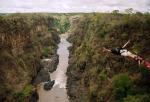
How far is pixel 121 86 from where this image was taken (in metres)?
31.7

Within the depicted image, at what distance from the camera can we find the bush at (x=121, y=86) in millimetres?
31344

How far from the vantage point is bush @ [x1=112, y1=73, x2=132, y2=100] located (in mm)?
31344

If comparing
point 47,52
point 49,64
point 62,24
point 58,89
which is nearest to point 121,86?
point 58,89

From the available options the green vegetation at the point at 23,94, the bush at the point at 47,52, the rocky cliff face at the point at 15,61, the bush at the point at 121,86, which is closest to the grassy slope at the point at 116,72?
the bush at the point at 121,86

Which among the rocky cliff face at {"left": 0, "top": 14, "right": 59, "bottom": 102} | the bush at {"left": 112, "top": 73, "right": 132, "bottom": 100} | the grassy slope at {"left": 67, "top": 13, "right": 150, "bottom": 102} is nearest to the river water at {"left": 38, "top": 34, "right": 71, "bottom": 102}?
the grassy slope at {"left": 67, "top": 13, "right": 150, "bottom": 102}

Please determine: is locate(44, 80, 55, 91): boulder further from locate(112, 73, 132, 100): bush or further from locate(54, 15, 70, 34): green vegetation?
locate(54, 15, 70, 34): green vegetation

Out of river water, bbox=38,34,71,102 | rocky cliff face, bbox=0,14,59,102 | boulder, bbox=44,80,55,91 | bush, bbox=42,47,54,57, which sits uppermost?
rocky cliff face, bbox=0,14,59,102

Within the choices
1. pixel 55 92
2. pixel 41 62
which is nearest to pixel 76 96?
pixel 55 92

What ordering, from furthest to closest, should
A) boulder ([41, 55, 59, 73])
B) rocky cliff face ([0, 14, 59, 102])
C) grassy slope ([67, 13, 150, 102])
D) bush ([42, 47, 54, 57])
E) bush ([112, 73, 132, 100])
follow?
1. bush ([42, 47, 54, 57])
2. boulder ([41, 55, 59, 73])
3. rocky cliff face ([0, 14, 59, 102])
4. bush ([112, 73, 132, 100])
5. grassy slope ([67, 13, 150, 102])

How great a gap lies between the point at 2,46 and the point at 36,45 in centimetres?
2153

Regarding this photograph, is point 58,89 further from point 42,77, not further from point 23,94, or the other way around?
point 23,94

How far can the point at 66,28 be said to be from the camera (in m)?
137

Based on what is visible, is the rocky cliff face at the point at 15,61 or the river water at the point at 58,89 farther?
the river water at the point at 58,89

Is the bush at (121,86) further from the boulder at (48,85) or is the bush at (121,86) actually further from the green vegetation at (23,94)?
the boulder at (48,85)
